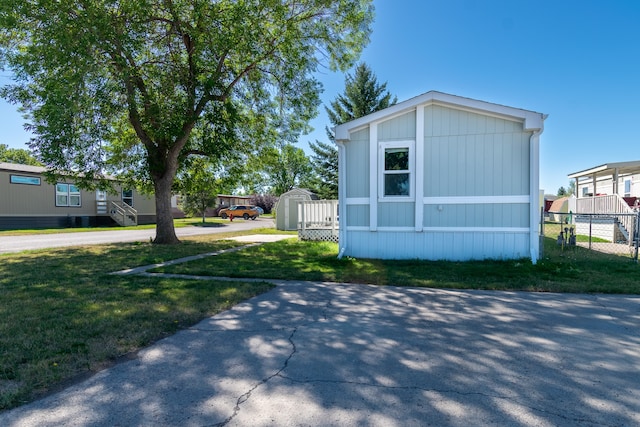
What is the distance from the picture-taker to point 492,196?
833cm

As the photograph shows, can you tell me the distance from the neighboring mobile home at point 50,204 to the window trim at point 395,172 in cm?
1623

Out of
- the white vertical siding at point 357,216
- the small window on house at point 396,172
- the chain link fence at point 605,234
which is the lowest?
the chain link fence at point 605,234

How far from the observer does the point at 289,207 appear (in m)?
21.3

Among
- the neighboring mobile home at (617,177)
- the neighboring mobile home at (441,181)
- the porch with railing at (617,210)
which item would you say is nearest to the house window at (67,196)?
the neighboring mobile home at (441,181)

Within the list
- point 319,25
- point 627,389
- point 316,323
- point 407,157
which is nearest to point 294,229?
point 319,25

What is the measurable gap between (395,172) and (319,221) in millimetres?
6135

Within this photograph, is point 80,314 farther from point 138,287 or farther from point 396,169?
point 396,169

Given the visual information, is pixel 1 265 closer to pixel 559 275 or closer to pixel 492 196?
pixel 492 196

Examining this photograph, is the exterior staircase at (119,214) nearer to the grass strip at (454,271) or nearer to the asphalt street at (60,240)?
the asphalt street at (60,240)

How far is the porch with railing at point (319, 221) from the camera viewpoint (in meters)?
14.2

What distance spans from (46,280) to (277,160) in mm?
10034

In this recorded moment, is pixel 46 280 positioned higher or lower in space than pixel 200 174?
lower

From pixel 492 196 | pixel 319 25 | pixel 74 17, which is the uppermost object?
pixel 319 25

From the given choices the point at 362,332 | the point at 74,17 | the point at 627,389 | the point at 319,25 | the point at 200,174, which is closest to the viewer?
the point at 627,389
